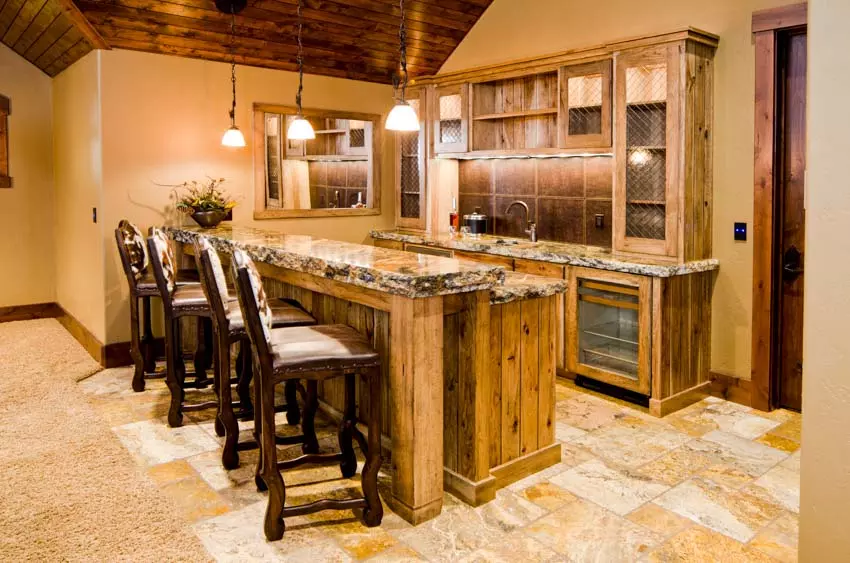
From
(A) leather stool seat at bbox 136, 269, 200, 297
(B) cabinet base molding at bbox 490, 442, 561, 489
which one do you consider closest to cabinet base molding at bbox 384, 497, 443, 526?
(B) cabinet base molding at bbox 490, 442, 561, 489

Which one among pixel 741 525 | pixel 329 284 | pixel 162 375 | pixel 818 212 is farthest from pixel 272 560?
pixel 162 375

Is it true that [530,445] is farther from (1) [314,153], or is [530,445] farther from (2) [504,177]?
(1) [314,153]

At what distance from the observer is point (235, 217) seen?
18.9 ft

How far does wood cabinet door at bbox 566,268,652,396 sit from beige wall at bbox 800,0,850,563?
2.33 m

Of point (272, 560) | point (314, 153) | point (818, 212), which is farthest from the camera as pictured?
point (314, 153)

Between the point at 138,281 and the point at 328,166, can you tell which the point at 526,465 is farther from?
the point at 328,166

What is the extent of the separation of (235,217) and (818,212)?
468 cm

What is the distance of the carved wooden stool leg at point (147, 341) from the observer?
4797 mm

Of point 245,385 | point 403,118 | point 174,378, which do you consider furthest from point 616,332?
point 174,378

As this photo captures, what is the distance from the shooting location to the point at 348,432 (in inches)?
122

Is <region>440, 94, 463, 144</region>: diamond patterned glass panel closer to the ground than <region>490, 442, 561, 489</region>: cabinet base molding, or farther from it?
farther from it

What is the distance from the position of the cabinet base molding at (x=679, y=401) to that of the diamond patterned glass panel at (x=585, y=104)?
183cm

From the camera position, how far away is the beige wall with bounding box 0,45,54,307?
6602 mm

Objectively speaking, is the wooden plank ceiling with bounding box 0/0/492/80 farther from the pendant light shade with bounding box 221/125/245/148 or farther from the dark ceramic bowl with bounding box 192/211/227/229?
the dark ceramic bowl with bounding box 192/211/227/229
